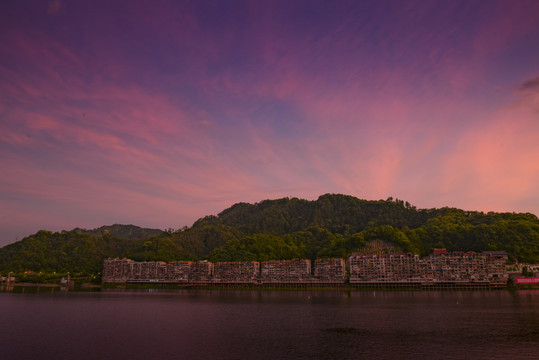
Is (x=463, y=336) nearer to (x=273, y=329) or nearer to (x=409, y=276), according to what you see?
(x=273, y=329)

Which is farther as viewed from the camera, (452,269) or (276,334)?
(452,269)

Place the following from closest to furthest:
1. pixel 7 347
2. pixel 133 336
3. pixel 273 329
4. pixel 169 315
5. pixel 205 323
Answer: pixel 7 347
pixel 133 336
pixel 273 329
pixel 205 323
pixel 169 315

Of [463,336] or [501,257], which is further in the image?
[501,257]

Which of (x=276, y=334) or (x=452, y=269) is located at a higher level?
(x=452, y=269)

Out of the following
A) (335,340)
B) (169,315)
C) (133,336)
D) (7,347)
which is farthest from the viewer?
(169,315)

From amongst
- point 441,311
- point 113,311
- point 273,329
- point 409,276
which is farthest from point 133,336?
point 409,276

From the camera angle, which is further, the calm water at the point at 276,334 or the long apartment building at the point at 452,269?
the long apartment building at the point at 452,269

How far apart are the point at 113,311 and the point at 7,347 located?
45.7 m

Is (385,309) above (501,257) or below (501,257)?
below

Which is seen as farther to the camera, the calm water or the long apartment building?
the long apartment building

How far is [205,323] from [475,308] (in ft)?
215

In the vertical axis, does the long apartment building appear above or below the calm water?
above

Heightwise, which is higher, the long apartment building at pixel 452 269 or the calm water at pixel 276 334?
the long apartment building at pixel 452 269

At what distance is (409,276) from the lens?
196125 mm
